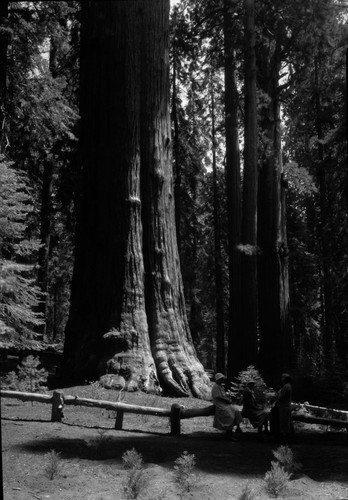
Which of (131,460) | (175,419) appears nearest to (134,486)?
(131,460)

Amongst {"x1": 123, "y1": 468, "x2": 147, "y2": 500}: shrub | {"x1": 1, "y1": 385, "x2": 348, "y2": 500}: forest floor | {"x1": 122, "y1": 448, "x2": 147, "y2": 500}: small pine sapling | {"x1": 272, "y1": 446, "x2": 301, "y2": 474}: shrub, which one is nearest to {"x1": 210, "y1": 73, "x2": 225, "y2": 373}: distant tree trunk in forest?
{"x1": 1, "y1": 385, "x2": 348, "y2": 500}: forest floor

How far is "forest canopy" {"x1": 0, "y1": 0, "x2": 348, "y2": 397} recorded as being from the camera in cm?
1127

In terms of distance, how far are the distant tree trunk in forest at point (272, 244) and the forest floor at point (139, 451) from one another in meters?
7.79

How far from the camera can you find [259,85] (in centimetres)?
1922

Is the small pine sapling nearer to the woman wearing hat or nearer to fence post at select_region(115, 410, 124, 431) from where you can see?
fence post at select_region(115, 410, 124, 431)

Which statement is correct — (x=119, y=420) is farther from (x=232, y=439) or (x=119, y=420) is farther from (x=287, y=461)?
(x=287, y=461)

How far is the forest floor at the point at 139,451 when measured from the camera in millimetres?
6664

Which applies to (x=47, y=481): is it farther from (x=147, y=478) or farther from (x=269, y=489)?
(x=269, y=489)

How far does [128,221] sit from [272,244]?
7900mm

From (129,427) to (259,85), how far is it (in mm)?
13400

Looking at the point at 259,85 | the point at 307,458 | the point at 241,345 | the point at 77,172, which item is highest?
the point at 259,85

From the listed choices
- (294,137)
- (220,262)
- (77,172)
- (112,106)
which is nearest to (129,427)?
(112,106)

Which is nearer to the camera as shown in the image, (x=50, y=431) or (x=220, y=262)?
(x=50, y=431)

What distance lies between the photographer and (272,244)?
18844mm
